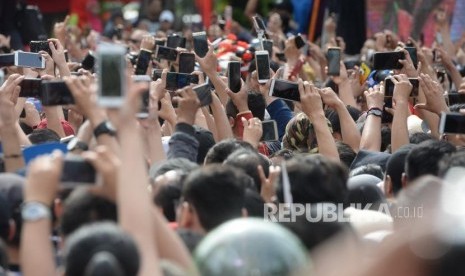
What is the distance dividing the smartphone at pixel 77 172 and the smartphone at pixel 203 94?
2241 mm

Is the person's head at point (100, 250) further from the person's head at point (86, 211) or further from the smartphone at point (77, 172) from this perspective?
the person's head at point (86, 211)

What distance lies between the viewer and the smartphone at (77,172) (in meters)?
4.87

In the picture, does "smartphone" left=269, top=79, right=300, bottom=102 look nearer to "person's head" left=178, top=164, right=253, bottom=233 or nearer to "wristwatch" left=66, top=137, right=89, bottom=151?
"wristwatch" left=66, top=137, right=89, bottom=151

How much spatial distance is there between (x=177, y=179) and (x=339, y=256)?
1.34 m

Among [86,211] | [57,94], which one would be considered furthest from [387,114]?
[86,211]

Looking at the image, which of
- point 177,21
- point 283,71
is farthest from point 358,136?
point 177,21

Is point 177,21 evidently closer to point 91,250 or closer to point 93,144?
point 93,144

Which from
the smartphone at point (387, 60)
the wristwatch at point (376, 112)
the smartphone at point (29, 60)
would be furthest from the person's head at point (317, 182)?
the smartphone at point (387, 60)

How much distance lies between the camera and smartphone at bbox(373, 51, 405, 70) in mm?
9852

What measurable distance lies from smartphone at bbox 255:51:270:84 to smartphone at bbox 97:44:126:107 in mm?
4990

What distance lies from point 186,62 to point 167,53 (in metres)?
1.14

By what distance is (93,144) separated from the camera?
6.06 meters

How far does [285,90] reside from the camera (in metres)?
8.79

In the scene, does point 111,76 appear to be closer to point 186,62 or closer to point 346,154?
point 346,154
